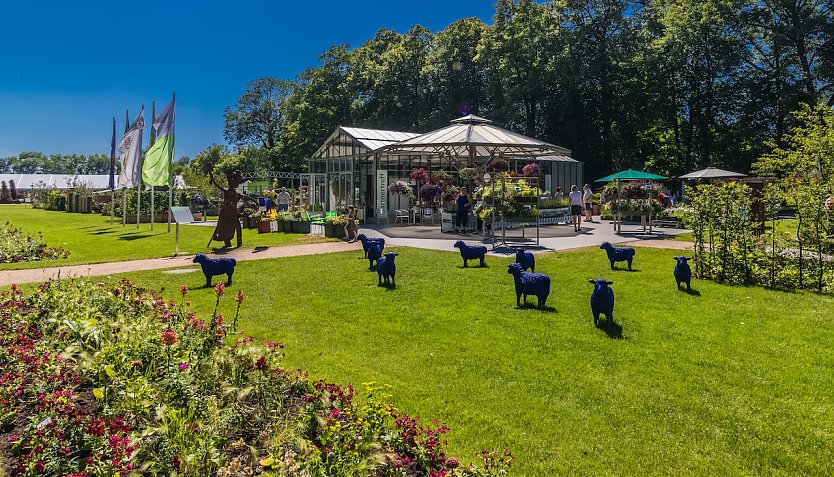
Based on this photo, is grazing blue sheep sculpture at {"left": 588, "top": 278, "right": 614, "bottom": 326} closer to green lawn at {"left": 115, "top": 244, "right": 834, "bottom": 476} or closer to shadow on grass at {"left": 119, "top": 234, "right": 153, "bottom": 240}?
green lawn at {"left": 115, "top": 244, "right": 834, "bottom": 476}

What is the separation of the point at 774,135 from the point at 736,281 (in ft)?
89.9

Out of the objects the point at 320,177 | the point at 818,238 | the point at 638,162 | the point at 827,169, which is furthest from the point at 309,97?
the point at 818,238

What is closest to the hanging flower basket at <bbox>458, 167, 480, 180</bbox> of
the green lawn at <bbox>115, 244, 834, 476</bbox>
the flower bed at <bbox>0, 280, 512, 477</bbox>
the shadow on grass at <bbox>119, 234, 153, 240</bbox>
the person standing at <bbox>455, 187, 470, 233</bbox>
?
the person standing at <bbox>455, 187, 470, 233</bbox>

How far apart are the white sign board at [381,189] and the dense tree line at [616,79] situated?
Result: 52.0ft

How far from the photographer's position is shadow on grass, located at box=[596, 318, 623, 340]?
19.0 feet

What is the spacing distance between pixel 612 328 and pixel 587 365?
4.42 feet

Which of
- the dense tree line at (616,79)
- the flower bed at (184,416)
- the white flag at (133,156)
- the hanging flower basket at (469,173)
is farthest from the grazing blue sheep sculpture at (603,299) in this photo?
the dense tree line at (616,79)

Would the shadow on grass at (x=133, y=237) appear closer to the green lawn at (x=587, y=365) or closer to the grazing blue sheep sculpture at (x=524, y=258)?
the green lawn at (x=587, y=365)

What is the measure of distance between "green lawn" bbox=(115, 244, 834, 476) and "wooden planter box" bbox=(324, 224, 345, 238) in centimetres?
772

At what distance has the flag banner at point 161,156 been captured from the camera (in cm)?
1557

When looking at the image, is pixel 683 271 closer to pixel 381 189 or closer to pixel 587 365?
pixel 587 365

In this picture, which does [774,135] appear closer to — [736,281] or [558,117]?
[558,117]

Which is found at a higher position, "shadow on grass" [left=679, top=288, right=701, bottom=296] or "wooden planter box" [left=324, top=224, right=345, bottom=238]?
"wooden planter box" [left=324, top=224, right=345, bottom=238]

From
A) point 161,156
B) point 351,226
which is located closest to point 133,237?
point 161,156
